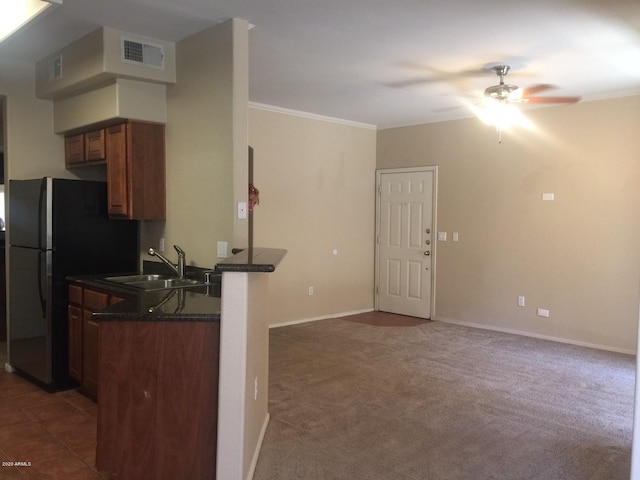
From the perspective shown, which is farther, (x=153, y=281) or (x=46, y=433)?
(x=153, y=281)

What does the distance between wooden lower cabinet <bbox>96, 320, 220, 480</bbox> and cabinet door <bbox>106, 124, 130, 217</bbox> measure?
1.61m

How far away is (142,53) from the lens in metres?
3.65

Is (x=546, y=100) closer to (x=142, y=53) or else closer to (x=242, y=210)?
(x=242, y=210)

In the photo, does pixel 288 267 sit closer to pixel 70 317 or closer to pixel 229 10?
pixel 70 317

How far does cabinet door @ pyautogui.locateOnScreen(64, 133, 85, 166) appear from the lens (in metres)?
4.29

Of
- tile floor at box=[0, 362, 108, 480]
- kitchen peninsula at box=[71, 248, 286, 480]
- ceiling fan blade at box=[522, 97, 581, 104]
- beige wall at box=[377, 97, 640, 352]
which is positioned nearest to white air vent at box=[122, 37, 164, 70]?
kitchen peninsula at box=[71, 248, 286, 480]

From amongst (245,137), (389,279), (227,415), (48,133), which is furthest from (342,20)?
(389,279)

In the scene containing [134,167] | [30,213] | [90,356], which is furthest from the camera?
[30,213]

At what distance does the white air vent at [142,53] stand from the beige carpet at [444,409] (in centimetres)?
259

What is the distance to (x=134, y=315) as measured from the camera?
243 cm

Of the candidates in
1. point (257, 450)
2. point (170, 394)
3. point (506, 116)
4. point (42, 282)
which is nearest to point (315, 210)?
point (506, 116)

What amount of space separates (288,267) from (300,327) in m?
0.74

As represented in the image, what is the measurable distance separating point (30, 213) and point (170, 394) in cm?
245

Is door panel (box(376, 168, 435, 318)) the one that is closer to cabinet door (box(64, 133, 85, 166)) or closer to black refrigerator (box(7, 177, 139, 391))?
black refrigerator (box(7, 177, 139, 391))
